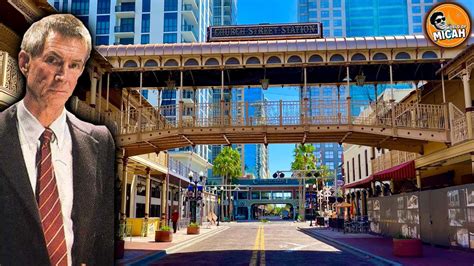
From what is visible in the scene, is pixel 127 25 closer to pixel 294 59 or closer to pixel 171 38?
pixel 171 38

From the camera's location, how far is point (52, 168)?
2.43m

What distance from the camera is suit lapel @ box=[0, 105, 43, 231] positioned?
2293mm

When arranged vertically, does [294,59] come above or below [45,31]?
above

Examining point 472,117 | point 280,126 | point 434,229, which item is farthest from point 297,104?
point 434,229

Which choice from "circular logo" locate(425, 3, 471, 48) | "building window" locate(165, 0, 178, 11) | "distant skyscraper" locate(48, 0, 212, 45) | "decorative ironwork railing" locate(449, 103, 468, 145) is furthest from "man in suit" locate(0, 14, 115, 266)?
"building window" locate(165, 0, 178, 11)

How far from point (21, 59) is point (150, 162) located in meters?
26.4

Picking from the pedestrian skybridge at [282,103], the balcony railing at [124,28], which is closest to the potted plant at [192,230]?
the pedestrian skybridge at [282,103]

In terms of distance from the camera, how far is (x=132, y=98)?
2488cm

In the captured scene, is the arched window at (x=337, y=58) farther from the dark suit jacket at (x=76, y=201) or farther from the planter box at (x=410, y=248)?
the dark suit jacket at (x=76, y=201)

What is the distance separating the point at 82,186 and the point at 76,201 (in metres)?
0.09

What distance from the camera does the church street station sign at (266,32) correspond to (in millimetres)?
18203

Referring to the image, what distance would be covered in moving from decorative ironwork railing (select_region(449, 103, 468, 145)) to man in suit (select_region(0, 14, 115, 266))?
16.6 m

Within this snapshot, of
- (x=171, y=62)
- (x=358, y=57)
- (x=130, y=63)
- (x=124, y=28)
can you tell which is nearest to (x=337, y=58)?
(x=358, y=57)

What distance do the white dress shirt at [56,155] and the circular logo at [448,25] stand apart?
17.4 meters
